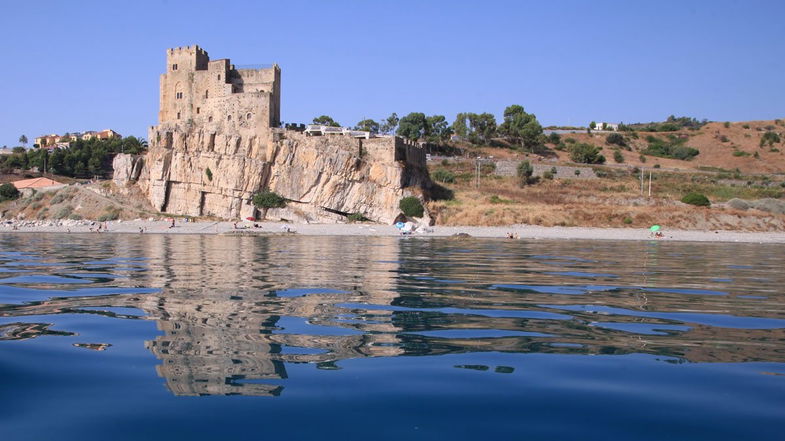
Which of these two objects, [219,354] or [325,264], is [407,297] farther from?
[325,264]

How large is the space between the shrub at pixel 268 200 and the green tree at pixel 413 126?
112 feet

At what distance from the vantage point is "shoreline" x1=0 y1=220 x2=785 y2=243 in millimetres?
34469

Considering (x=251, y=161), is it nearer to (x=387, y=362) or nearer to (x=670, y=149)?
(x=387, y=362)

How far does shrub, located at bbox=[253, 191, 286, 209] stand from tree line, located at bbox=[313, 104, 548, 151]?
3351 centimetres

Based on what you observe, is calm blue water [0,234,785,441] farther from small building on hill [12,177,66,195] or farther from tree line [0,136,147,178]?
tree line [0,136,147,178]

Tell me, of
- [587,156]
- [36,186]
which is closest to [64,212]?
[36,186]

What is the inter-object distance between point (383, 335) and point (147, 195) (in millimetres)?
50343

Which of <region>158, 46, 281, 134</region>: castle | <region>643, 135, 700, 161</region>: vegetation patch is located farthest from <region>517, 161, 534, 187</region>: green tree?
<region>643, 135, 700, 161</region>: vegetation patch

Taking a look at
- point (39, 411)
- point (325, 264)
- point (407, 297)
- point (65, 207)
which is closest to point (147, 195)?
point (65, 207)

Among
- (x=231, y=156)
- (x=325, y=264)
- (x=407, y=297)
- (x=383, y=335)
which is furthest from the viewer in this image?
(x=231, y=156)

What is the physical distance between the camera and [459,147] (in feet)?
267

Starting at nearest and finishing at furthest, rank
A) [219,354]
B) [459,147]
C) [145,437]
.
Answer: [145,437], [219,354], [459,147]

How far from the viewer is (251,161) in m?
48.8

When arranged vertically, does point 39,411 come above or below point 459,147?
below
